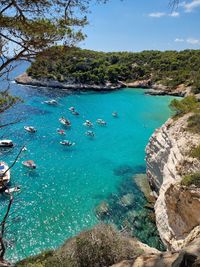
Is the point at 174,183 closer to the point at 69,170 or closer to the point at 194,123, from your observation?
the point at 194,123

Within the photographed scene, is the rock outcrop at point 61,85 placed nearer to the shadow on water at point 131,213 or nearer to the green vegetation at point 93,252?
the shadow on water at point 131,213

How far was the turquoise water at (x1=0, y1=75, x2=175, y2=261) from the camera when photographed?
19016 millimetres

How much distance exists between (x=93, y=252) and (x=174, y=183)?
6.48 meters

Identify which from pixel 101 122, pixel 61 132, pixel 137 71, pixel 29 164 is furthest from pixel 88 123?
pixel 137 71

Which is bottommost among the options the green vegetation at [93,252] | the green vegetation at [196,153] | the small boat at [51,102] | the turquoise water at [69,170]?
the turquoise water at [69,170]

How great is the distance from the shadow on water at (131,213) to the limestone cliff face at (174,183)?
52.5 inches

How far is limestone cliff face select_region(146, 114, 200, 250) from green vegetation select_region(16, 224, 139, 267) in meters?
2.30

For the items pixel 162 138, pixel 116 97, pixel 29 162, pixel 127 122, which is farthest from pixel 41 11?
pixel 116 97

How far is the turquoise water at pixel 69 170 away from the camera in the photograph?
19016 millimetres

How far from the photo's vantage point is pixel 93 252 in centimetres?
1162

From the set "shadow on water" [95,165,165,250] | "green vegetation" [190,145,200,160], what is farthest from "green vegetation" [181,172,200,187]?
"shadow on water" [95,165,165,250]

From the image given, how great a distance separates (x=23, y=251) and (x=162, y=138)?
42.0 feet

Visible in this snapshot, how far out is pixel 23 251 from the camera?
17.1m

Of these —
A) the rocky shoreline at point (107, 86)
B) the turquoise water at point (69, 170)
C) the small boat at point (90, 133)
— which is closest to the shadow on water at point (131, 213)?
the turquoise water at point (69, 170)
